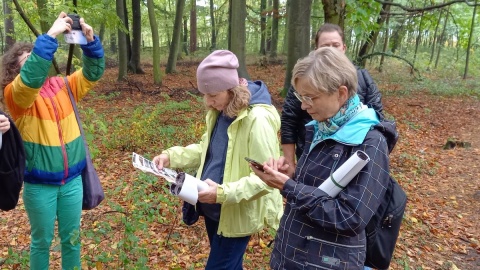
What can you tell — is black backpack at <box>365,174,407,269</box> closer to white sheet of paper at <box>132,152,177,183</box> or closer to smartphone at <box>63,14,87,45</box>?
white sheet of paper at <box>132,152,177,183</box>

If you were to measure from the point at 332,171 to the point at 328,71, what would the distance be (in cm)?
45

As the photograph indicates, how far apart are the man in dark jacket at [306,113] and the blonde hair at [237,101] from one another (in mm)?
984

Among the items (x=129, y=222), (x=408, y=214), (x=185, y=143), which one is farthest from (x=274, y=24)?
(x=129, y=222)

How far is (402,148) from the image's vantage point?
26.3ft

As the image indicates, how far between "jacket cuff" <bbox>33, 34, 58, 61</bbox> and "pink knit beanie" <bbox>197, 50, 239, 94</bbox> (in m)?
1.06

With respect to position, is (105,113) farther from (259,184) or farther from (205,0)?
(205,0)

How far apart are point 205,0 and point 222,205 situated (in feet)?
108

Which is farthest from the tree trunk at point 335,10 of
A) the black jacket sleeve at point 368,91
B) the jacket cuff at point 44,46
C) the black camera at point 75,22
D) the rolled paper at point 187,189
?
the rolled paper at point 187,189

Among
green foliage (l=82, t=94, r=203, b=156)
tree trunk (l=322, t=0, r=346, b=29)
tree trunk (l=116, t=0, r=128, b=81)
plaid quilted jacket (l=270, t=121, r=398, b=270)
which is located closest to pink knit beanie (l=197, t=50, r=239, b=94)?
plaid quilted jacket (l=270, t=121, r=398, b=270)

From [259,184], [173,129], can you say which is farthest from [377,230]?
[173,129]

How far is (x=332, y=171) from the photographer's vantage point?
5.56 feet

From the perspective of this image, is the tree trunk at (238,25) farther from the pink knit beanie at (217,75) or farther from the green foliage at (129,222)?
the pink knit beanie at (217,75)

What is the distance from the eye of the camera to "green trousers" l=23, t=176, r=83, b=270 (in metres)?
2.72

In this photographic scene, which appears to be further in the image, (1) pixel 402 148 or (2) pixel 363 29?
(1) pixel 402 148
